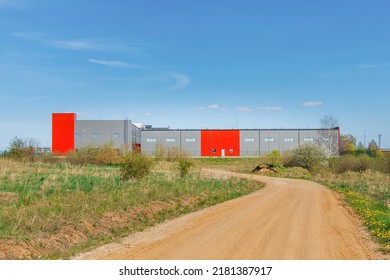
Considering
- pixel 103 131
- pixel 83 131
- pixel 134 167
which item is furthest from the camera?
pixel 103 131

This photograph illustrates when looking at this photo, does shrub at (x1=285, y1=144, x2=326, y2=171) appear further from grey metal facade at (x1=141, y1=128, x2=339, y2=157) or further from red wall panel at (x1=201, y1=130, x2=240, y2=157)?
red wall panel at (x1=201, y1=130, x2=240, y2=157)

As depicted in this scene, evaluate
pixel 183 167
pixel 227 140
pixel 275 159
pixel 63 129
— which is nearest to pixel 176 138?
pixel 227 140

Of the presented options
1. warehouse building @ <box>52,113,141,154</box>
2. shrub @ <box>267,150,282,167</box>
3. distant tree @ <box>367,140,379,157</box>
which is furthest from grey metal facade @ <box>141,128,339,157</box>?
shrub @ <box>267,150,282,167</box>

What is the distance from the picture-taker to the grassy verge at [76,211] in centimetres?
1202

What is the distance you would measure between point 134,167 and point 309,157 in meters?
40.4

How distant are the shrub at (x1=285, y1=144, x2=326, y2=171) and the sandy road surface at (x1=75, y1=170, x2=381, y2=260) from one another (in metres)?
42.9

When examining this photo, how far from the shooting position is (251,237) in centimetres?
1316

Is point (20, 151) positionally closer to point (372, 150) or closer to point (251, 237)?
point (251, 237)

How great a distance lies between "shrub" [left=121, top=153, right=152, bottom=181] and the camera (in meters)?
27.9

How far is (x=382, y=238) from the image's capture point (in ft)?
44.5

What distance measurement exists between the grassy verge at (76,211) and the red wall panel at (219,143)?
74435mm

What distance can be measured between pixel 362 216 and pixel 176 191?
9914mm
